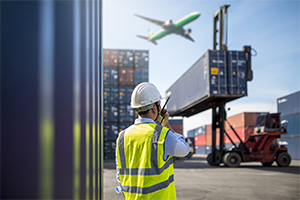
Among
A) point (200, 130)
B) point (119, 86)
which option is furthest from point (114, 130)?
point (200, 130)

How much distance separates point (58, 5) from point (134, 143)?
3.51ft

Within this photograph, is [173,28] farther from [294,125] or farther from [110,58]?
[294,125]

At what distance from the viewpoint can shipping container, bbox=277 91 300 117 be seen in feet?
79.7

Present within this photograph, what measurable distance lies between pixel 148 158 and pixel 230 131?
3282cm

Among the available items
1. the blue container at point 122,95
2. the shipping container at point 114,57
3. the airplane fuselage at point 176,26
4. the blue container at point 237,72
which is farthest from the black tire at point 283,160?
the airplane fuselage at point 176,26

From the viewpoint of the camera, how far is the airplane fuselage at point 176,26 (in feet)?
124

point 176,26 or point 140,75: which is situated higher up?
point 176,26

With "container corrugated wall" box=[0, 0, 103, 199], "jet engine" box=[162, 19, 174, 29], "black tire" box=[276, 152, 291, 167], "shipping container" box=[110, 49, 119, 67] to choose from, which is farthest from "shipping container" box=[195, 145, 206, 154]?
"container corrugated wall" box=[0, 0, 103, 199]

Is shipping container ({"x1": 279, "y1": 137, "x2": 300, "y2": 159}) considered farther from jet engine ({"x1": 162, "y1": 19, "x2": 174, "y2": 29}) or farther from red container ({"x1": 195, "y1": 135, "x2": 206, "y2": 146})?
jet engine ({"x1": 162, "y1": 19, "x2": 174, "y2": 29})

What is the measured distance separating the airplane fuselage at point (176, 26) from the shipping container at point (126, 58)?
1774cm

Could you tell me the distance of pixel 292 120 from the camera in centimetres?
2478

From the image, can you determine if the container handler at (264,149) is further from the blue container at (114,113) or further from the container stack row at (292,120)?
the container stack row at (292,120)

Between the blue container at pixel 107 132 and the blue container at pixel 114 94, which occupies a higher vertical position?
the blue container at pixel 114 94

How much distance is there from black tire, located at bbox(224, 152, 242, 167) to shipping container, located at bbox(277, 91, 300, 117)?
13291mm
